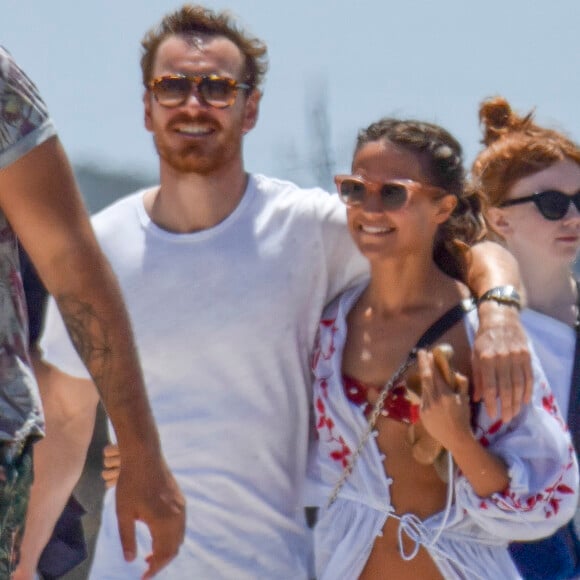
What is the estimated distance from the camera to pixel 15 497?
2805mm

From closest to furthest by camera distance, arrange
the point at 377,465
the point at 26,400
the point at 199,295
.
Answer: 1. the point at 26,400
2. the point at 377,465
3. the point at 199,295

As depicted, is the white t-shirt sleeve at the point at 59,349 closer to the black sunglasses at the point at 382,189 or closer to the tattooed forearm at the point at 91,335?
the black sunglasses at the point at 382,189

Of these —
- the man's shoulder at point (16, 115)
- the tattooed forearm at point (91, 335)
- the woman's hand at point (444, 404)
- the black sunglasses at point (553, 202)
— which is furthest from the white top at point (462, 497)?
the man's shoulder at point (16, 115)

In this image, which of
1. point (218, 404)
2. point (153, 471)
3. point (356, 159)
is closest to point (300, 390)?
point (218, 404)

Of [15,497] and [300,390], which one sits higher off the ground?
[15,497]

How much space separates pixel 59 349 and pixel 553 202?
4.55ft

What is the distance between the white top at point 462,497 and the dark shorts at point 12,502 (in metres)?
1.11

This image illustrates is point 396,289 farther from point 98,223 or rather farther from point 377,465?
→ point 98,223

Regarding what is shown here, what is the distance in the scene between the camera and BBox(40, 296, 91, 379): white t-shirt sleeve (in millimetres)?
4102

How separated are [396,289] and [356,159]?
338 mm

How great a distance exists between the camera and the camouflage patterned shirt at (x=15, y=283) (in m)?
2.75

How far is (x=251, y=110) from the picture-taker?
4.35 metres

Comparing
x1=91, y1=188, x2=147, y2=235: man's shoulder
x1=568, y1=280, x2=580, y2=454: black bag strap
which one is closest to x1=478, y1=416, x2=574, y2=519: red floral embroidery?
x1=568, y1=280, x2=580, y2=454: black bag strap

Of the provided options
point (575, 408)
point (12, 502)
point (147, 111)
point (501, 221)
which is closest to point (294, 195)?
point (147, 111)
